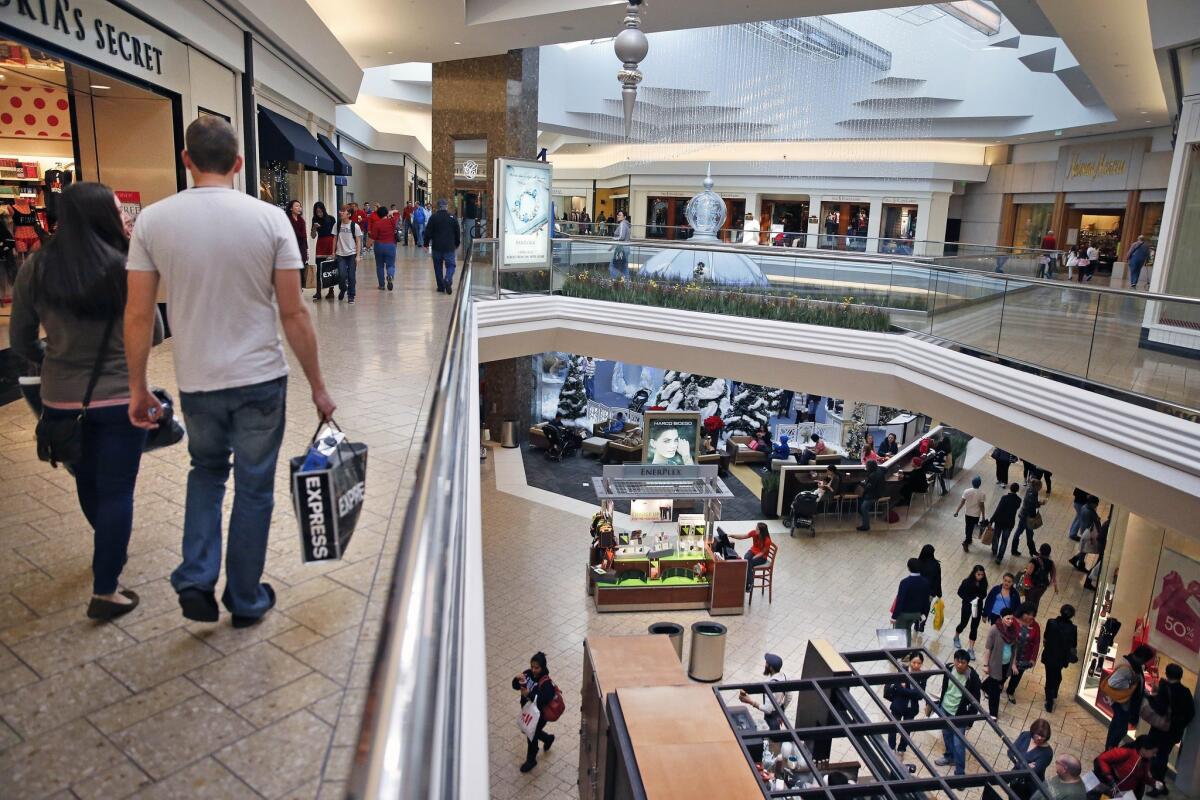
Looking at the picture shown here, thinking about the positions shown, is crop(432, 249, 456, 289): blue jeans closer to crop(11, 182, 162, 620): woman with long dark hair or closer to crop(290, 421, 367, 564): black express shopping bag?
crop(11, 182, 162, 620): woman with long dark hair

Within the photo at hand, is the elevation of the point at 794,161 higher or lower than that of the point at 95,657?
higher

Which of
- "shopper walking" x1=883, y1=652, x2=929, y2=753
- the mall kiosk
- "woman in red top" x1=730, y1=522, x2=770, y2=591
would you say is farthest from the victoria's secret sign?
"woman in red top" x1=730, y1=522, x2=770, y2=591

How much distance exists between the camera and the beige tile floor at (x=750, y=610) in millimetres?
9859

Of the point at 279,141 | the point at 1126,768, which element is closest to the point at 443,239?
the point at 279,141

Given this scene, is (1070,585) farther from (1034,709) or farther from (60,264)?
(60,264)

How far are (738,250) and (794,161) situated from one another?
2159 cm

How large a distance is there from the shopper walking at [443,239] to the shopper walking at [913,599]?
30.5 ft

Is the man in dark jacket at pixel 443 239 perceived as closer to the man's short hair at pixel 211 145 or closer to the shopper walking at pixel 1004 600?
the shopper walking at pixel 1004 600

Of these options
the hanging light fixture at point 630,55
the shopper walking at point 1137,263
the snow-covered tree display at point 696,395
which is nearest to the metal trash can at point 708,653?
the hanging light fixture at point 630,55

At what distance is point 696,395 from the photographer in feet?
75.2

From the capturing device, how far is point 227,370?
282 cm

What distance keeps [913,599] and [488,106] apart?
1459 centimetres

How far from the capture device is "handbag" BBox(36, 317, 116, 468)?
3.07 metres

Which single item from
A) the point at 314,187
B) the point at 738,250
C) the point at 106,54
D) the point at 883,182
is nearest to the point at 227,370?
the point at 106,54
